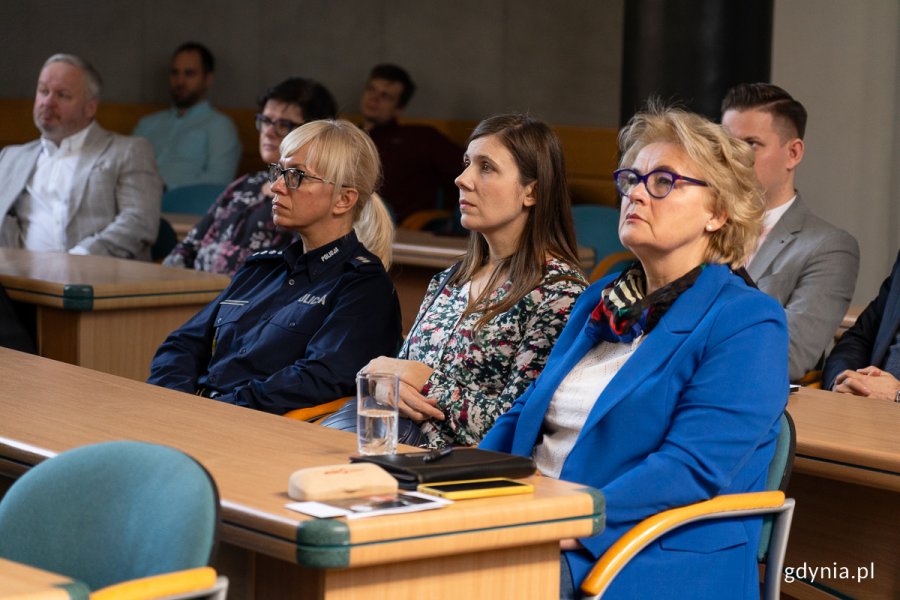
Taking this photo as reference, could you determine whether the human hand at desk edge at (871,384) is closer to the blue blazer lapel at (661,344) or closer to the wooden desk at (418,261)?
the blue blazer lapel at (661,344)

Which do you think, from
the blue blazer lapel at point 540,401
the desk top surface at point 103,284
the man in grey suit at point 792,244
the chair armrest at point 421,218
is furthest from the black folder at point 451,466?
the chair armrest at point 421,218

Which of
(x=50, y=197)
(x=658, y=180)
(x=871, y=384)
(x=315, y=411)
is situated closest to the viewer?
(x=658, y=180)

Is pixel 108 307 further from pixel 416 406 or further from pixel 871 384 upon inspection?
pixel 871 384

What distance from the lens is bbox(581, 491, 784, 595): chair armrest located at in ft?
6.48

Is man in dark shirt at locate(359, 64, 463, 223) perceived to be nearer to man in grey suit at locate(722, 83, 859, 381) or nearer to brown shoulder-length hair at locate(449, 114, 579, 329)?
man in grey suit at locate(722, 83, 859, 381)

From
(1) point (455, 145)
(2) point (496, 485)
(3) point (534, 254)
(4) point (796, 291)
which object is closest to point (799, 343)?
(4) point (796, 291)

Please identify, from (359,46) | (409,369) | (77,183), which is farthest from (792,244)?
(359,46)

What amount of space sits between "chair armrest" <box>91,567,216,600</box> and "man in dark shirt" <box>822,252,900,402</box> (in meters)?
2.04

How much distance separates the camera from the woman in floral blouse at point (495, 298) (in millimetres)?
2666

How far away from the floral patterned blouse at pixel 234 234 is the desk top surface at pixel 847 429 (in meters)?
2.15

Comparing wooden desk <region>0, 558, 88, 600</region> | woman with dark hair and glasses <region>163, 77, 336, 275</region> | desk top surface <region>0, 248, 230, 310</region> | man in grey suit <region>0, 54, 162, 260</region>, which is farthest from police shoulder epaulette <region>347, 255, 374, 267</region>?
man in grey suit <region>0, 54, 162, 260</region>

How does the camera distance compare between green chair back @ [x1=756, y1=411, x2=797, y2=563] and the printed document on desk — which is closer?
the printed document on desk

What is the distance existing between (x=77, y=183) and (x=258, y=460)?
3433 mm

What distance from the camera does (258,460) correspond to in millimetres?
→ 1943
